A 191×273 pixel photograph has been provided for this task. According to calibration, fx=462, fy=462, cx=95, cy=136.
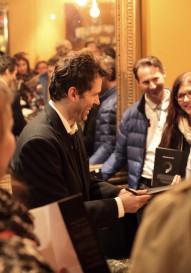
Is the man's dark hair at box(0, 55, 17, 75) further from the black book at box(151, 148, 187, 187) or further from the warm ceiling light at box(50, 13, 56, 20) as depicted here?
the black book at box(151, 148, 187, 187)

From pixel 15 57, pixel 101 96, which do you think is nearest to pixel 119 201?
pixel 101 96

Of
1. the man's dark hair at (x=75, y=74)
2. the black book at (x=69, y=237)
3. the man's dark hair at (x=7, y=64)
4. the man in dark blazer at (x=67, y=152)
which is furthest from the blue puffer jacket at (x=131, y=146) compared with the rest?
the black book at (x=69, y=237)

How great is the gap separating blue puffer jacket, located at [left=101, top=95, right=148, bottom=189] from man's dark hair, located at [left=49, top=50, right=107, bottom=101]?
1.23 metres

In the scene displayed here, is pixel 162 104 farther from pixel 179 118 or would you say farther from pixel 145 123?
pixel 179 118

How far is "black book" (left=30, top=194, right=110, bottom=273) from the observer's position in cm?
118

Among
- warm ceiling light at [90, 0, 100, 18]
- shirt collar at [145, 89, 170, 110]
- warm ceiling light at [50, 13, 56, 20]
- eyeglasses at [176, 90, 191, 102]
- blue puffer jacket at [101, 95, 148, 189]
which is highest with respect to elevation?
warm ceiling light at [90, 0, 100, 18]

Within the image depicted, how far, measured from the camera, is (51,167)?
184 centimetres

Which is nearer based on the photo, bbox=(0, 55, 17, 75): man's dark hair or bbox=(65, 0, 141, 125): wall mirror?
bbox=(0, 55, 17, 75): man's dark hair

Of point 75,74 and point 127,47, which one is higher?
point 127,47

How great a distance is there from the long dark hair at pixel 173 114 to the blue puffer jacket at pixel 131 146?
1.09 feet

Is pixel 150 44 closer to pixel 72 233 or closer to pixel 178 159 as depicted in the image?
pixel 178 159

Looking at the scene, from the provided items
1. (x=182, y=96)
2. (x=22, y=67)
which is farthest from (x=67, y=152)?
(x=22, y=67)

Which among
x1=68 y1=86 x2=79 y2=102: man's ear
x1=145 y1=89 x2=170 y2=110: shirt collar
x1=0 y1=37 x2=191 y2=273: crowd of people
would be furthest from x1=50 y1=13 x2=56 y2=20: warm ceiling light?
x1=68 y1=86 x2=79 y2=102: man's ear

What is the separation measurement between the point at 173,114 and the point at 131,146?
529 mm
